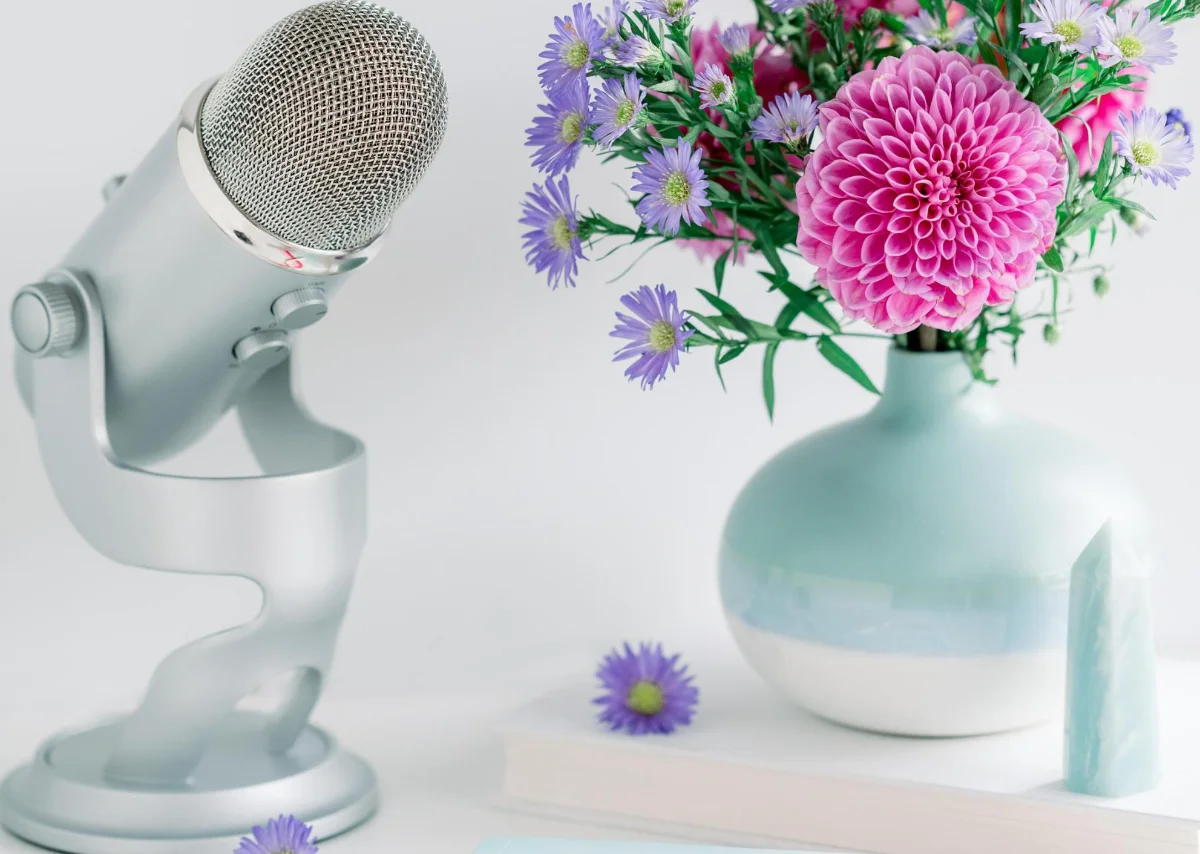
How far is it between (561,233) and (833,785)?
334mm

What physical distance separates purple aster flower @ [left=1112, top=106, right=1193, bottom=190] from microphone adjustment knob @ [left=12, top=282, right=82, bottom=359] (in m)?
0.54

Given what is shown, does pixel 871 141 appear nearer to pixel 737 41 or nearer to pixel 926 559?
pixel 737 41

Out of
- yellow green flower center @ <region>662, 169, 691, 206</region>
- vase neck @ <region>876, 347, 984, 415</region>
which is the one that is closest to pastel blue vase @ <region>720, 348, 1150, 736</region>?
vase neck @ <region>876, 347, 984, 415</region>

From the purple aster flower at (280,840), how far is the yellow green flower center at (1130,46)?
0.55 meters

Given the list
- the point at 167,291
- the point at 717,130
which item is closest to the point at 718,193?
the point at 717,130

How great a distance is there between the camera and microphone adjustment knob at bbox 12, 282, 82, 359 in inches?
31.8

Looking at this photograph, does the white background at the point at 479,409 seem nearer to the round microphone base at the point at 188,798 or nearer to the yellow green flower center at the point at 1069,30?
the round microphone base at the point at 188,798

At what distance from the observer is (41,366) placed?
0.86 m

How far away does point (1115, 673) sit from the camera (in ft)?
2.56

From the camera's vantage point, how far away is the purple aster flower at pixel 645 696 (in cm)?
90

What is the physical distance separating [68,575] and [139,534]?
353mm

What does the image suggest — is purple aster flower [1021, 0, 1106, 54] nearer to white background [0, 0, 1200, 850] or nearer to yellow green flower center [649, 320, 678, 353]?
yellow green flower center [649, 320, 678, 353]

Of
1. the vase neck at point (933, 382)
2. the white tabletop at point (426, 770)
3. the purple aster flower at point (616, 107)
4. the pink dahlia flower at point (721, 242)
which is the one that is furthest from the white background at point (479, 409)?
the purple aster flower at point (616, 107)

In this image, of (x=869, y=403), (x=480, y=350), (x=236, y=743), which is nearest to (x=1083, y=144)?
(x=869, y=403)
